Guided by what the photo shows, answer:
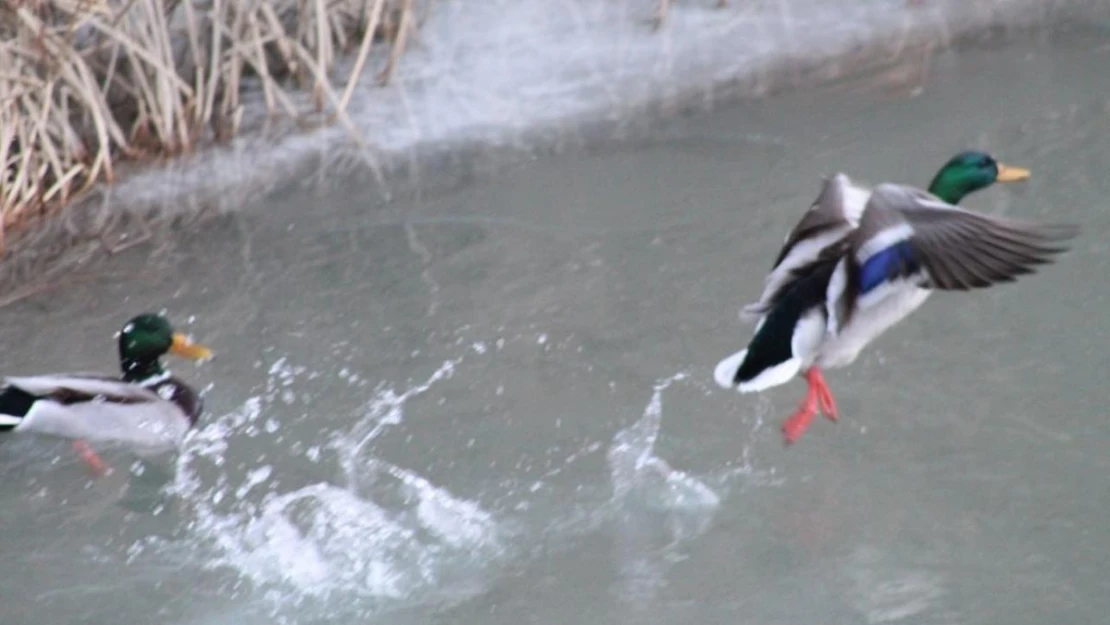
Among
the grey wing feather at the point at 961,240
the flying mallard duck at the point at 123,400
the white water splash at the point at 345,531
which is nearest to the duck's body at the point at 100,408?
the flying mallard duck at the point at 123,400

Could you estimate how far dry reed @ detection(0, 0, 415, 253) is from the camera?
6309mm

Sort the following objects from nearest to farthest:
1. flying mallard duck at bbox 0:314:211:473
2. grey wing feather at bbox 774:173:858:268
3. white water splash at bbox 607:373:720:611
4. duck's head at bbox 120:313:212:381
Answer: white water splash at bbox 607:373:720:611
grey wing feather at bbox 774:173:858:268
flying mallard duck at bbox 0:314:211:473
duck's head at bbox 120:313:212:381

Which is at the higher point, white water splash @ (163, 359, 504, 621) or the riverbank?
the riverbank

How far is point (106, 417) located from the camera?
5.07 meters

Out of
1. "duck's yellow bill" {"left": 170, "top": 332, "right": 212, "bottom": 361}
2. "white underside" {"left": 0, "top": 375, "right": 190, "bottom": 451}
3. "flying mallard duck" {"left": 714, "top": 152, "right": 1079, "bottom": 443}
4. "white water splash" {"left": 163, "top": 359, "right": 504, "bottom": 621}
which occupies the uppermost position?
"flying mallard duck" {"left": 714, "top": 152, "right": 1079, "bottom": 443}

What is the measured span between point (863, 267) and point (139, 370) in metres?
2.28

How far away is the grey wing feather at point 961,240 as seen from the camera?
3973 mm

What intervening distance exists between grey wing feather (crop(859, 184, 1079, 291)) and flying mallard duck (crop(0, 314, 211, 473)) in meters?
2.16

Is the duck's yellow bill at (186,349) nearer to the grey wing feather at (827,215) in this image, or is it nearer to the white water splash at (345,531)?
the white water splash at (345,531)

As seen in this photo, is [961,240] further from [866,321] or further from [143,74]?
[143,74]

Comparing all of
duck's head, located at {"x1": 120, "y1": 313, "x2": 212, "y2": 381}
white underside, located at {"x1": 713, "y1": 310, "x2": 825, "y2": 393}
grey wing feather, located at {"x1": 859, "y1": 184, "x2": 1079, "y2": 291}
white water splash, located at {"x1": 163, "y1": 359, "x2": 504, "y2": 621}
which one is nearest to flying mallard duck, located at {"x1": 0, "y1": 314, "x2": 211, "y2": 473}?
duck's head, located at {"x1": 120, "y1": 313, "x2": 212, "y2": 381}

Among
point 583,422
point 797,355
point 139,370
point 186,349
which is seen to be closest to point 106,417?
point 139,370

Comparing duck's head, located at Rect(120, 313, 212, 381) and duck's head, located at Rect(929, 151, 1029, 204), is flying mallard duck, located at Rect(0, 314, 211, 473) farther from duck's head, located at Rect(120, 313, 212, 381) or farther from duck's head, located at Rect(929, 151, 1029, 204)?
duck's head, located at Rect(929, 151, 1029, 204)

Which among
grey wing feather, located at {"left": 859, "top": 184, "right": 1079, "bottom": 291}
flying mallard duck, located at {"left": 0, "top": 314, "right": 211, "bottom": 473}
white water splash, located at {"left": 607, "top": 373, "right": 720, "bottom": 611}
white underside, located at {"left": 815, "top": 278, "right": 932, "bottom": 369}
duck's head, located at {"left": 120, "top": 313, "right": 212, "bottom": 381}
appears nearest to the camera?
grey wing feather, located at {"left": 859, "top": 184, "right": 1079, "bottom": 291}
